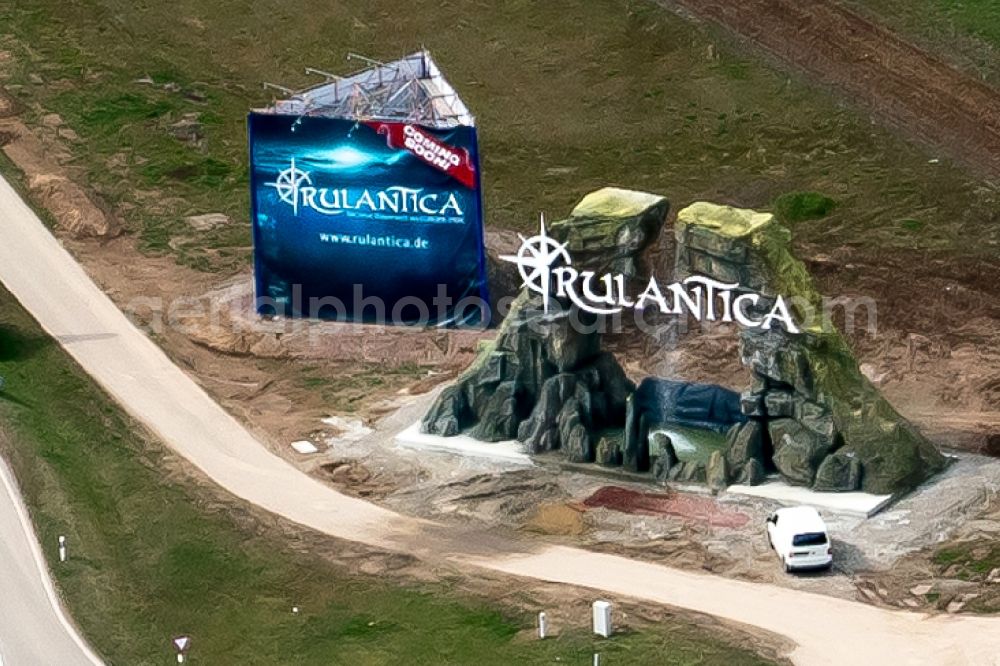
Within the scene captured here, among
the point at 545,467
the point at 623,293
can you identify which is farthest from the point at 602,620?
the point at 623,293

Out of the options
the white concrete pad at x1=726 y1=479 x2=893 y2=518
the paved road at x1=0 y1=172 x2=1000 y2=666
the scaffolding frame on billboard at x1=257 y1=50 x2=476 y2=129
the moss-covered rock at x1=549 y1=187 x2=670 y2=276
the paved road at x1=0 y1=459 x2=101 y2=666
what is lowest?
the paved road at x1=0 y1=459 x2=101 y2=666

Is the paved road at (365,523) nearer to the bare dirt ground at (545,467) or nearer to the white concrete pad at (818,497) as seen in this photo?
the bare dirt ground at (545,467)

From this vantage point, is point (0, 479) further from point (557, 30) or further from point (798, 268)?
point (557, 30)

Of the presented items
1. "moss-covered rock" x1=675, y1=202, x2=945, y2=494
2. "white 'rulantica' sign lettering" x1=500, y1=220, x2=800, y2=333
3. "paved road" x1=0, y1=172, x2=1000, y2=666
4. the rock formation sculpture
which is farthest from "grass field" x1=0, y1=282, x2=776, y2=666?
"white 'rulantica' sign lettering" x1=500, y1=220, x2=800, y2=333

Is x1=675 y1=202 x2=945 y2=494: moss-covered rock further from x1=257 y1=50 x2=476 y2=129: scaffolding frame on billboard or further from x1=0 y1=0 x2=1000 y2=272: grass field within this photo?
x1=0 y1=0 x2=1000 y2=272: grass field

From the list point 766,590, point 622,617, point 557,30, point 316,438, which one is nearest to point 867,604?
point 766,590

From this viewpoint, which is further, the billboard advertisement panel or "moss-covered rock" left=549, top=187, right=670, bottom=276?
the billboard advertisement panel

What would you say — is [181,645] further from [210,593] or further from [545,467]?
[545,467]

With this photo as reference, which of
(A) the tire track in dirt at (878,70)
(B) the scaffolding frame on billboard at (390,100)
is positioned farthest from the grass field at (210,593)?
(A) the tire track in dirt at (878,70)
